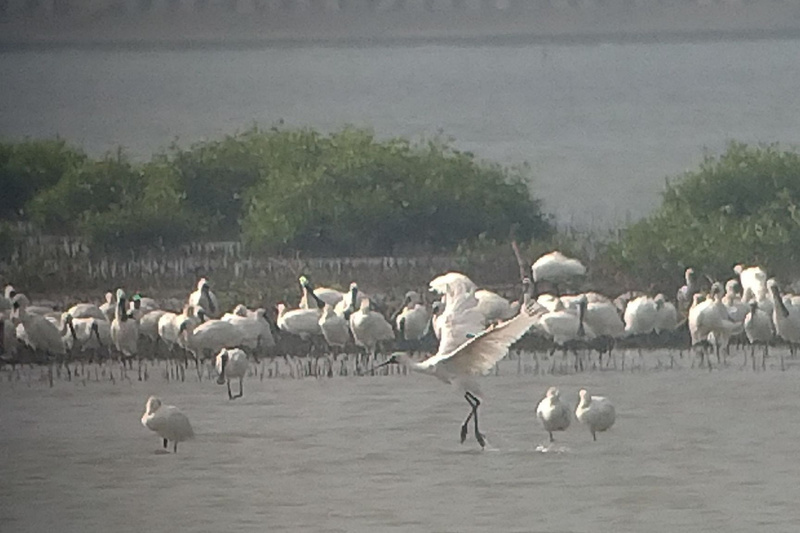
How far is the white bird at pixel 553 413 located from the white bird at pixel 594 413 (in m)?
0.03

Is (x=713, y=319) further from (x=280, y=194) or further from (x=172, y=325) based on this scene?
(x=172, y=325)

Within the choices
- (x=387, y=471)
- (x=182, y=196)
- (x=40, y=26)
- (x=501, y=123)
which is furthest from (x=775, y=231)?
(x=40, y=26)

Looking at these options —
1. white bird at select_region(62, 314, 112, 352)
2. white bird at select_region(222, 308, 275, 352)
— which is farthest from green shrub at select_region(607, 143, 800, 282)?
white bird at select_region(62, 314, 112, 352)

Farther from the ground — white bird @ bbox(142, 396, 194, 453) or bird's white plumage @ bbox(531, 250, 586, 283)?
bird's white plumage @ bbox(531, 250, 586, 283)

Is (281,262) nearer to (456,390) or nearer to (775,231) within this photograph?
(456,390)

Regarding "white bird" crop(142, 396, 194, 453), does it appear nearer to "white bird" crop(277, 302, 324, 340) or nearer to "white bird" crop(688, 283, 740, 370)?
"white bird" crop(277, 302, 324, 340)

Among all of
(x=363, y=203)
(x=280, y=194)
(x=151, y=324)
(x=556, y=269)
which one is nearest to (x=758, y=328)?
(x=556, y=269)

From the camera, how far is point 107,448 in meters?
4.07

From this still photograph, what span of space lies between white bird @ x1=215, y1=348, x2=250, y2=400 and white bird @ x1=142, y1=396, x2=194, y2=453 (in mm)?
115

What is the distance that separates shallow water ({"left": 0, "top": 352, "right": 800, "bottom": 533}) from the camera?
3.98 metres

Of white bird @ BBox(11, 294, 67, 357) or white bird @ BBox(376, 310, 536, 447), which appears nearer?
white bird @ BBox(376, 310, 536, 447)

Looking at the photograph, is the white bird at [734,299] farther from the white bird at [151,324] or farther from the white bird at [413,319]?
the white bird at [151,324]

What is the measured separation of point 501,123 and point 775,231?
0.63 meters

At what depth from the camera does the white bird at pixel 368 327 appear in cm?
404
